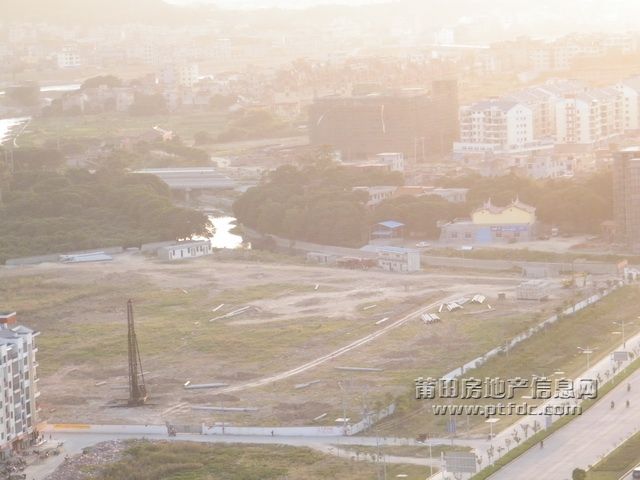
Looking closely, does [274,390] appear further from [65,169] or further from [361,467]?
[65,169]

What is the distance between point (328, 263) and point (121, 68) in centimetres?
4466

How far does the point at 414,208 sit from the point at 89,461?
1175 cm

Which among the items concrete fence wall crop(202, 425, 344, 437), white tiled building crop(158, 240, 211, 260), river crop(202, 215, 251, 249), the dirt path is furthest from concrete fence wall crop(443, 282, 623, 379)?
river crop(202, 215, 251, 249)

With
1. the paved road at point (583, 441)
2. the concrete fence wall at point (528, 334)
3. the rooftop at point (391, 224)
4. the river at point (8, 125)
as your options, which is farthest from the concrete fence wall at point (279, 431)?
the river at point (8, 125)

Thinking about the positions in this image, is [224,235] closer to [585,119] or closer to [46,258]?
[46,258]

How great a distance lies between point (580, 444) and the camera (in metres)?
14.2

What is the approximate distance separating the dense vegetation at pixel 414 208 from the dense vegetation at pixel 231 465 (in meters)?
10.7

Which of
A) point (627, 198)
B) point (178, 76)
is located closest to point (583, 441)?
point (627, 198)

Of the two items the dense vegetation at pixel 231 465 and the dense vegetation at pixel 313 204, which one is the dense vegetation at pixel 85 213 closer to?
the dense vegetation at pixel 313 204

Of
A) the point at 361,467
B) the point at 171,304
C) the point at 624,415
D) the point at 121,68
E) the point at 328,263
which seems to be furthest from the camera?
the point at 121,68

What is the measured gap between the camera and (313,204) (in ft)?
86.1

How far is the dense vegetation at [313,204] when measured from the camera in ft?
83.1

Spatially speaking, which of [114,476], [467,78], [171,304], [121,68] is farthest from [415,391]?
[121,68]

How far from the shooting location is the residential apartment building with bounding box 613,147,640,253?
23297 millimetres
